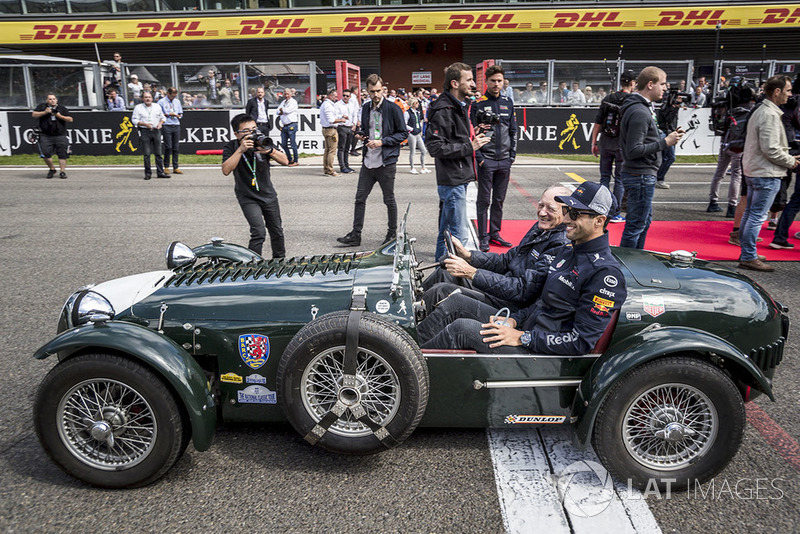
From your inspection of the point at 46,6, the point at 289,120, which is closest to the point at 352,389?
the point at 289,120

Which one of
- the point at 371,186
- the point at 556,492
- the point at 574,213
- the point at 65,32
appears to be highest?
the point at 65,32

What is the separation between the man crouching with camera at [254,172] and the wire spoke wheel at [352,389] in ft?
10.1

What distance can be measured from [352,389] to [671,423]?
1587 mm

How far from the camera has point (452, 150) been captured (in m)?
6.41

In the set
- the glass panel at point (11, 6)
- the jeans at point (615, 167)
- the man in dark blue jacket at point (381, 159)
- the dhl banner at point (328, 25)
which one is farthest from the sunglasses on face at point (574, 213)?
the glass panel at point (11, 6)

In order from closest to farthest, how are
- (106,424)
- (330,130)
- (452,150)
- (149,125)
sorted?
(106,424) < (452,150) < (149,125) < (330,130)

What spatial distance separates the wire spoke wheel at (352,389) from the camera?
3098mm

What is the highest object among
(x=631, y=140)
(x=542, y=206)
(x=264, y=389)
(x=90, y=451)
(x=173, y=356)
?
(x=631, y=140)

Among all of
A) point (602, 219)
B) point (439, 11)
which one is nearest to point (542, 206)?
point (602, 219)

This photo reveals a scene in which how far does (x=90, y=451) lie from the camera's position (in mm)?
3123

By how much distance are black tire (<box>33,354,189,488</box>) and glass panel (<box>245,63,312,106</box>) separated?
1625 cm

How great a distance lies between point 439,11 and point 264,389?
90.1ft

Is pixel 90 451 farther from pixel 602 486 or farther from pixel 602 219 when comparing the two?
pixel 602 219

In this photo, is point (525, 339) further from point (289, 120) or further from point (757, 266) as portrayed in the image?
point (289, 120)
